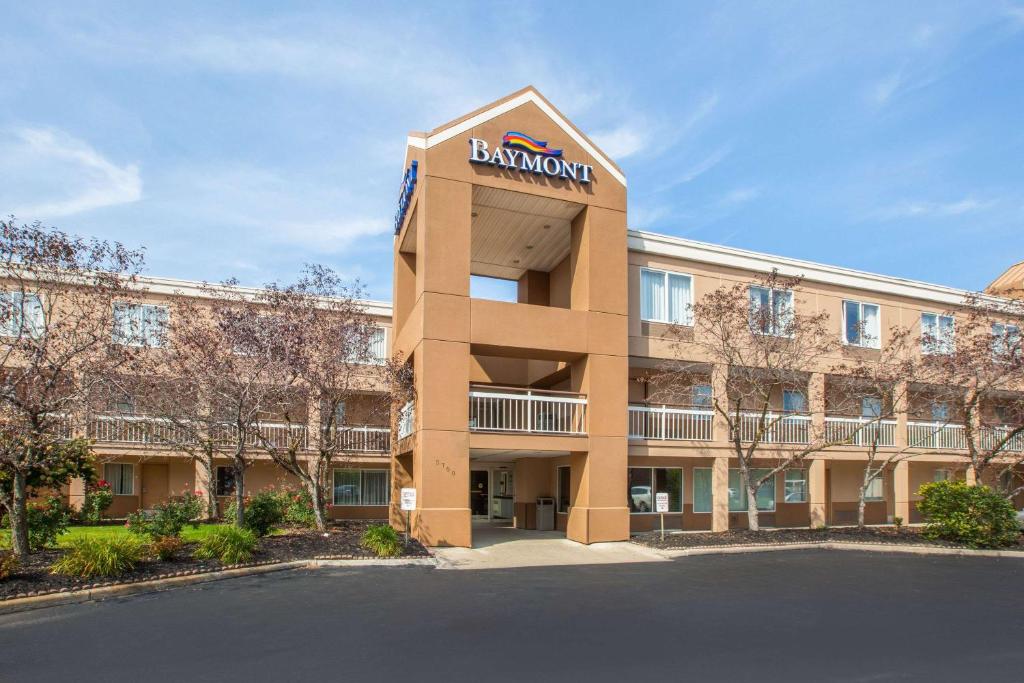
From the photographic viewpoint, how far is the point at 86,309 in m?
15.2

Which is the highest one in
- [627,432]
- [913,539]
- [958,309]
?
[958,309]

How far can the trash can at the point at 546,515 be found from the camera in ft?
78.1

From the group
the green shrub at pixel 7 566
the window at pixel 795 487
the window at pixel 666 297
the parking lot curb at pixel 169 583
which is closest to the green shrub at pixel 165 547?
the parking lot curb at pixel 169 583

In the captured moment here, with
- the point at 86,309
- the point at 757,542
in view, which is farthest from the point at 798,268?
the point at 86,309

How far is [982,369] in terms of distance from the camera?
73.3ft

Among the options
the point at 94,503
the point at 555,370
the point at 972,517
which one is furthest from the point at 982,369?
the point at 94,503

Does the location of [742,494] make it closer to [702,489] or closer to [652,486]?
[702,489]

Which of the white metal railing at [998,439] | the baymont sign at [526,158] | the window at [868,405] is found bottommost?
the white metal railing at [998,439]

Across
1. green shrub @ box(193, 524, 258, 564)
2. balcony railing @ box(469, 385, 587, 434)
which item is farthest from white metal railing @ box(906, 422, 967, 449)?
green shrub @ box(193, 524, 258, 564)

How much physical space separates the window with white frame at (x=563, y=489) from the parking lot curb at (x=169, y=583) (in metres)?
7.94

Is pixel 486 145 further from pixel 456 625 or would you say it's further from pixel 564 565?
pixel 456 625

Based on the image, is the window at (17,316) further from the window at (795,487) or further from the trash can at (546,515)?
A: the window at (795,487)

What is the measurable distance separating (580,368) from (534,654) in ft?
40.4

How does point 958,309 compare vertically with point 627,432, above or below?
above
